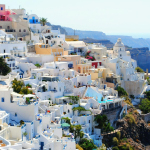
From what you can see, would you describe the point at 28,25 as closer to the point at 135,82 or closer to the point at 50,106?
the point at 135,82

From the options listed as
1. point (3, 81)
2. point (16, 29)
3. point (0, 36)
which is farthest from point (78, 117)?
point (16, 29)

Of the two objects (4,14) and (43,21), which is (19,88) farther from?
(43,21)

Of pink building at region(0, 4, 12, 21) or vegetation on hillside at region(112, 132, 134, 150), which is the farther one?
pink building at region(0, 4, 12, 21)

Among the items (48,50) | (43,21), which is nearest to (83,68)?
(48,50)

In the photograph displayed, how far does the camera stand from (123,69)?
5838cm

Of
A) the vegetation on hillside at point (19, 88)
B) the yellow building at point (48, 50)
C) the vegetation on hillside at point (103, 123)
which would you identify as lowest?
the vegetation on hillside at point (103, 123)

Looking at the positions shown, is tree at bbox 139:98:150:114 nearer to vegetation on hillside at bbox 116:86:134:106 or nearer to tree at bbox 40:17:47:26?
vegetation on hillside at bbox 116:86:134:106

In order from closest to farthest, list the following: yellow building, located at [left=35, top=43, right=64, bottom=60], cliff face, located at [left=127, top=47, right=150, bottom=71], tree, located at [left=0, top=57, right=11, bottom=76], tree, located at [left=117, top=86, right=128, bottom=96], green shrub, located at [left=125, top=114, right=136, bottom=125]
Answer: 1. tree, located at [left=0, top=57, right=11, bottom=76]
2. green shrub, located at [left=125, top=114, right=136, bottom=125]
3. tree, located at [left=117, top=86, right=128, bottom=96]
4. yellow building, located at [left=35, top=43, right=64, bottom=60]
5. cliff face, located at [left=127, top=47, right=150, bottom=71]

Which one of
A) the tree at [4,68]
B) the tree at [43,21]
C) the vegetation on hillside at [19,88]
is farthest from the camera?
the tree at [43,21]

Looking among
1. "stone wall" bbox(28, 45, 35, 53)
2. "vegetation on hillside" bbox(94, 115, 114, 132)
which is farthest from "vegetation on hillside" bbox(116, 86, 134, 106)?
"stone wall" bbox(28, 45, 35, 53)

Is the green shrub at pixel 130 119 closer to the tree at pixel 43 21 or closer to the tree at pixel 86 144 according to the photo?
the tree at pixel 86 144

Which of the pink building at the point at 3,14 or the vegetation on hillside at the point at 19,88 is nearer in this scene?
the vegetation on hillside at the point at 19,88

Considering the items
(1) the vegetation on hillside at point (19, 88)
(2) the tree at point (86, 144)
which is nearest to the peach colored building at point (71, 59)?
(1) the vegetation on hillside at point (19, 88)

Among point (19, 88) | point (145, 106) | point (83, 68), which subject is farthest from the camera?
point (145, 106)
